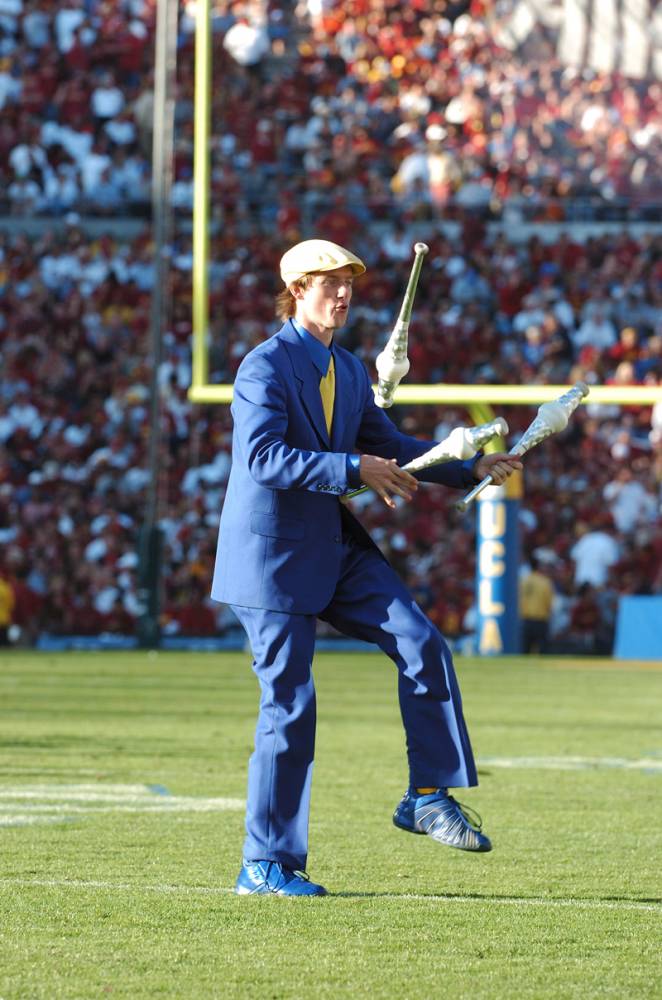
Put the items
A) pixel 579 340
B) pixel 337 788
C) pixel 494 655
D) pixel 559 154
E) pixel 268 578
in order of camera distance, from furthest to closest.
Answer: pixel 494 655 → pixel 579 340 → pixel 559 154 → pixel 337 788 → pixel 268 578

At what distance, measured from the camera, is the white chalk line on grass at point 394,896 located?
495 cm

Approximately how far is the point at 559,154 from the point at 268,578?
892 centimetres

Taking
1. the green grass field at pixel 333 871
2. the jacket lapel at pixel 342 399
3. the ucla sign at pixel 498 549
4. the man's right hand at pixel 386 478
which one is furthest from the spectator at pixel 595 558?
the man's right hand at pixel 386 478

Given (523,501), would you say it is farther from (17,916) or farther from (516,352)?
(17,916)

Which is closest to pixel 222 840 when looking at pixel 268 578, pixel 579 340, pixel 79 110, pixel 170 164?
pixel 268 578

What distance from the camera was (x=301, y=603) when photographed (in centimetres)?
501

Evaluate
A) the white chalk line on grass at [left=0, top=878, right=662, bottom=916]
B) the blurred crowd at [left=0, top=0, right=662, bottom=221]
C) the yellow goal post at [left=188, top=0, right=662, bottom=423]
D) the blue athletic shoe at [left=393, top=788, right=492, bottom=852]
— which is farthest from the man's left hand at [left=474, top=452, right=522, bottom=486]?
the yellow goal post at [left=188, top=0, right=662, bottom=423]

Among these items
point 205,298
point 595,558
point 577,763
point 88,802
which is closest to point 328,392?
point 88,802

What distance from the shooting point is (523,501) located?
20.9 m

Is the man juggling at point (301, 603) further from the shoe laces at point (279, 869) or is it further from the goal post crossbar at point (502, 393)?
the goal post crossbar at point (502, 393)

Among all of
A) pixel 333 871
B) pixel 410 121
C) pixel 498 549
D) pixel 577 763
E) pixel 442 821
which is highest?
pixel 410 121

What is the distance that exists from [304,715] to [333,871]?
0.70m

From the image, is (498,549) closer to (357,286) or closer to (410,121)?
(357,286)

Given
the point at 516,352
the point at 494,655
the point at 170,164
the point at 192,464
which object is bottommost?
the point at 494,655
